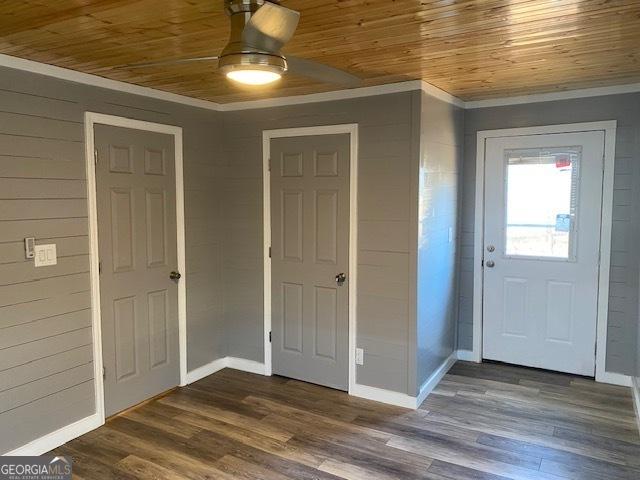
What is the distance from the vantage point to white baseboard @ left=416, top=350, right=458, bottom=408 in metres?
3.57

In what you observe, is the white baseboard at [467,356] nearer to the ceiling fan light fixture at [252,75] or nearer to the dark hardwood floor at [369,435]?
the dark hardwood floor at [369,435]

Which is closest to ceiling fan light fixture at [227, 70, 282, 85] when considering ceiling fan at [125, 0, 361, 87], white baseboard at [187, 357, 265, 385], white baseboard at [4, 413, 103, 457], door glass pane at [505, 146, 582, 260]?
ceiling fan at [125, 0, 361, 87]

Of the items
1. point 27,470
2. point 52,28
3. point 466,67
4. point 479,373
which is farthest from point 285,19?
point 479,373

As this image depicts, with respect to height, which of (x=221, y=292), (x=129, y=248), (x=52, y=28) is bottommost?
(x=221, y=292)

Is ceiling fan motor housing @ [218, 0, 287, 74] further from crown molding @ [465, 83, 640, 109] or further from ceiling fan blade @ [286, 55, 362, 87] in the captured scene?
crown molding @ [465, 83, 640, 109]

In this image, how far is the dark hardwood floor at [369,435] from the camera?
273cm

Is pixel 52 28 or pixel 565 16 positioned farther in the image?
pixel 52 28

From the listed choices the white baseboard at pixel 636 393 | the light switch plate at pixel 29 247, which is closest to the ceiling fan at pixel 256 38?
the light switch plate at pixel 29 247

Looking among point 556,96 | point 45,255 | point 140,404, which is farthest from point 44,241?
point 556,96

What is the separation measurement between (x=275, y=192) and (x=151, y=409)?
6.02 feet

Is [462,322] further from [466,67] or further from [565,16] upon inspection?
[565,16]

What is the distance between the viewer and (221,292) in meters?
4.28

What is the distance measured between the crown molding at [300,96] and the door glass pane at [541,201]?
42 centimetres

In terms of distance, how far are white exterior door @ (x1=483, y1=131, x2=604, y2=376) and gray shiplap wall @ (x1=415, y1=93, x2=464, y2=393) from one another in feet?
1.07
